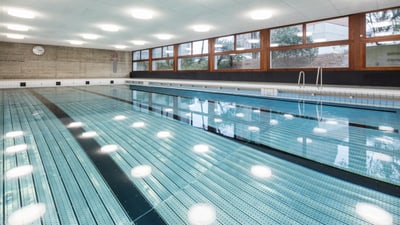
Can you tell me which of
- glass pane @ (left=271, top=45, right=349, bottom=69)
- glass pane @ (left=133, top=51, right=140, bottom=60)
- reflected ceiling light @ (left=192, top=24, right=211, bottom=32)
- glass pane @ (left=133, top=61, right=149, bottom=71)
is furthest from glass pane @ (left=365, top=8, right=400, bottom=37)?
glass pane @ (left=133, top=51, right=140, bottom=60)

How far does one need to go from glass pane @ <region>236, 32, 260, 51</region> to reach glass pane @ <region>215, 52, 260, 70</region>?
0.97 feet

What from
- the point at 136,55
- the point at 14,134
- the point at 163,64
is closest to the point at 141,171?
the point at 14,134

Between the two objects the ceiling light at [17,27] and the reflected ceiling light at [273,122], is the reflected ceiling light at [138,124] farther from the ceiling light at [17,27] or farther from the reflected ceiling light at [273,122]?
the ceiling light at [17,27]

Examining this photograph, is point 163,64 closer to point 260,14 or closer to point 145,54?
point 145,54

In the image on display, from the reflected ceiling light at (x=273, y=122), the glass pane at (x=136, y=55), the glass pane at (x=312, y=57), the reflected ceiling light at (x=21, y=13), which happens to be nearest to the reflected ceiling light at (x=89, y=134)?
the reflected ceiling light at (x=273, y=122)

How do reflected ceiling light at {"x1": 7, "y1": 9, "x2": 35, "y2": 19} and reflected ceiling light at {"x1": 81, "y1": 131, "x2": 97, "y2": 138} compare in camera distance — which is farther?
reflected ceiling light at {"x1": 7, "y1": 9, "x2": 35, "y2": 19}

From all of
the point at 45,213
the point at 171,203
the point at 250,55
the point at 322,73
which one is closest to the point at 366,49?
the point at 322,73

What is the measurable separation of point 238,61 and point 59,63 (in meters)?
10.6

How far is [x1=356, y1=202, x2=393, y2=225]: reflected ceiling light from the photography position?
50.2 inches

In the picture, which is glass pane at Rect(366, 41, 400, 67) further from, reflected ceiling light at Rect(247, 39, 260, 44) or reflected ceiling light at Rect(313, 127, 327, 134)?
reflected ceiling light at Rect(313, 127, 327, 134)

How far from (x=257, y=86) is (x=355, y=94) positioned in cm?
276

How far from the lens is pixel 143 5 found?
5.50m

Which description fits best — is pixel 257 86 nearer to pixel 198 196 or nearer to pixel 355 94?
pixel 355 94

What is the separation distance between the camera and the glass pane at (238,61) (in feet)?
28.8
